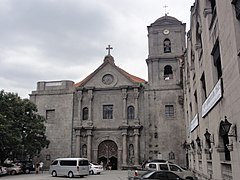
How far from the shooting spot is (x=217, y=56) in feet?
41.0

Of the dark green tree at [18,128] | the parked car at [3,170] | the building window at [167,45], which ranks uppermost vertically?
the building window at [167,45]

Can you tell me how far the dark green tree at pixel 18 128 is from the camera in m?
26.3

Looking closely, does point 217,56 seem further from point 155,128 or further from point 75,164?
point 155,128

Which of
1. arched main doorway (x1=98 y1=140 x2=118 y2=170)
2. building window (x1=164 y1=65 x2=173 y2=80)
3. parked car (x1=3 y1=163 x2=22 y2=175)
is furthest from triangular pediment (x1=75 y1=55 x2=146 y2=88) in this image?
parked car (x1=3 y1=163 x2=22 y2=175)

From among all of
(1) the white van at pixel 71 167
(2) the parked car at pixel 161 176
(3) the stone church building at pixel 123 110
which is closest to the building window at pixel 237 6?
(2) the parked car at pixel 161 176

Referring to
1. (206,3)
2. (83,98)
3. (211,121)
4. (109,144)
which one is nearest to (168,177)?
(211,121)

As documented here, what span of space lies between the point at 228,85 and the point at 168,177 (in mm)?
6302

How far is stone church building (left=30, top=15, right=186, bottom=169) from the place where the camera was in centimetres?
3438

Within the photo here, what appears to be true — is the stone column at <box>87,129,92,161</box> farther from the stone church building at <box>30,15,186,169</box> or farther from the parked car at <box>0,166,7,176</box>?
the parked car at <box>0,166,7,176</box>

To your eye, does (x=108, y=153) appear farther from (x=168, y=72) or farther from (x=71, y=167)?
(x=168, y=72)

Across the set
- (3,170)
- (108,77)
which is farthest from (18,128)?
(108,77)

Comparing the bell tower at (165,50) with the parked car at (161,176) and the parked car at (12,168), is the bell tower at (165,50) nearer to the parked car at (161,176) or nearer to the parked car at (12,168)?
the parked car at (12,168)

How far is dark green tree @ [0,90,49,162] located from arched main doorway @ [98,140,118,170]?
689 cm

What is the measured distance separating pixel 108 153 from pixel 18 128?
11572 mm
